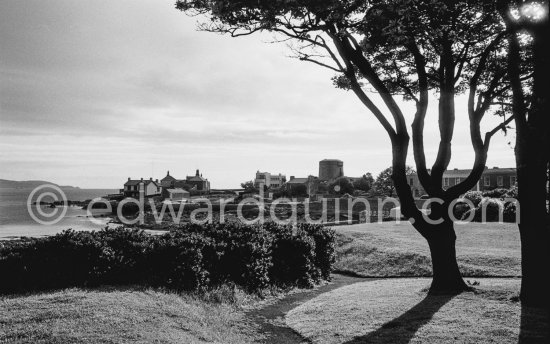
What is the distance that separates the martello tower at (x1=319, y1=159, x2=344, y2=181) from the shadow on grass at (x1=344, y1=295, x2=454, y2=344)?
145190 millimetres

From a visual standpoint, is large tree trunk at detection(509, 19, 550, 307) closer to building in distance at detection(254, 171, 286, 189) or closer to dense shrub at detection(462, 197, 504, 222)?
dense shrub at detection(462, 197, 504, 222)

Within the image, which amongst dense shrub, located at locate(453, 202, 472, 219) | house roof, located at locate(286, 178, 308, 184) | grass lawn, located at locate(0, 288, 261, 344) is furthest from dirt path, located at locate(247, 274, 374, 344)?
house roof, located at locate(286, 178, 308, 184)

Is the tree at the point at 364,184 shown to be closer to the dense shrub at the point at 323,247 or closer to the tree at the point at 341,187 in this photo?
the tree at the point at 341,187

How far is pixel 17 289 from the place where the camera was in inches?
395

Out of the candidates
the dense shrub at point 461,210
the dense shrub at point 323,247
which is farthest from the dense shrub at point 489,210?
the dense shrub at point 323,247

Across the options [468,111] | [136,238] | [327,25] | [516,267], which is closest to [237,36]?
[327,25]

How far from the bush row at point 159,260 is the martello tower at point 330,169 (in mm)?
141109

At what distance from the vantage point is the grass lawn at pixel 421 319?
8.06 metres

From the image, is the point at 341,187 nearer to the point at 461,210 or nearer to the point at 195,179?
the point at 195,179

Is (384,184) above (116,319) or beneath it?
above

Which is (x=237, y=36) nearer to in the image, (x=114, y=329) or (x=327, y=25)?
(x=327, y=25)

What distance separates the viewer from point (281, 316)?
11.4 metres

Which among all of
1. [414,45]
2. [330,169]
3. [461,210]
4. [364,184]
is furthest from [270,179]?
[414,45]

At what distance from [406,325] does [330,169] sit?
149713mm
